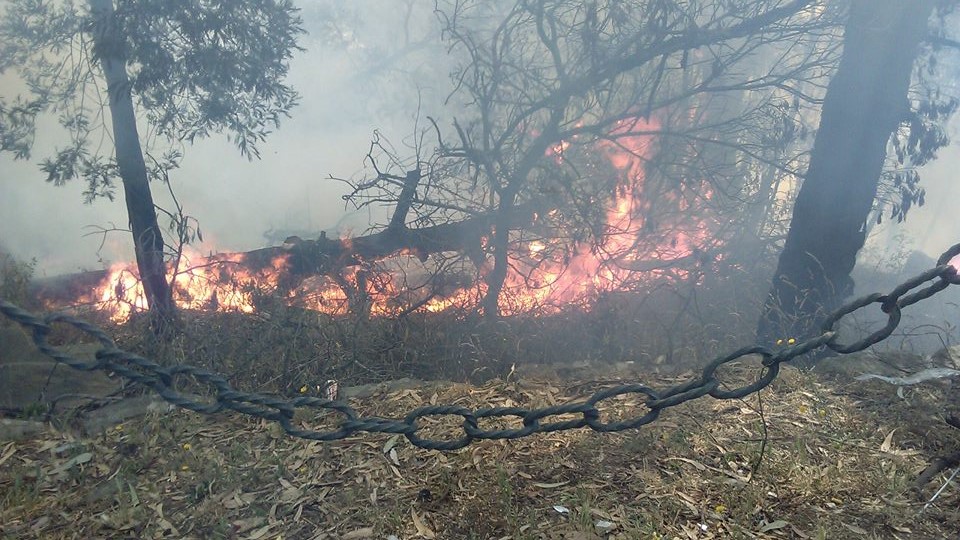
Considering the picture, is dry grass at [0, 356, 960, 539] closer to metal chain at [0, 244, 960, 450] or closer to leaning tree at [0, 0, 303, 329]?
metal chain at [0, 244, 960, 450]

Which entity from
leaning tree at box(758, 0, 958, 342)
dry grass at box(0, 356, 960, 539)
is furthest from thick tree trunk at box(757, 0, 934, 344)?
dry grass at box(0, 356, 960, 539)

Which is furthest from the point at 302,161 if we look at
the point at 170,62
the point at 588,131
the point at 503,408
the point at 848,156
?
the point at 503,408

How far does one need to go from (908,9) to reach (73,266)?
14645mm

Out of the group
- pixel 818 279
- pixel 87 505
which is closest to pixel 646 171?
pixel 818 279

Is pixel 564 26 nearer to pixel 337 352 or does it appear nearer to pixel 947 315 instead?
pixel 337 352

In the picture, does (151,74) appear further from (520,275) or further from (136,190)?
(520,275)

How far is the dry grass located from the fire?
3.80 m

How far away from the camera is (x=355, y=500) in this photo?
2.91 m

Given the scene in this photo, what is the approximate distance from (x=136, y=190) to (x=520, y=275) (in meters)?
4.80

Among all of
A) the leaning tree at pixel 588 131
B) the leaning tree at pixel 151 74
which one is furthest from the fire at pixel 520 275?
the leaning tree at pixel 151 74

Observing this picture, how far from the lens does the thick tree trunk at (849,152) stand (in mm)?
6195

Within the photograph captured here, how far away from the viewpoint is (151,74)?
654 centimetres

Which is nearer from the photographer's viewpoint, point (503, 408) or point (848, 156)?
point (503, 408)

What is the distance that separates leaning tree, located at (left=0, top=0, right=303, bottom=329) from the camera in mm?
6527
